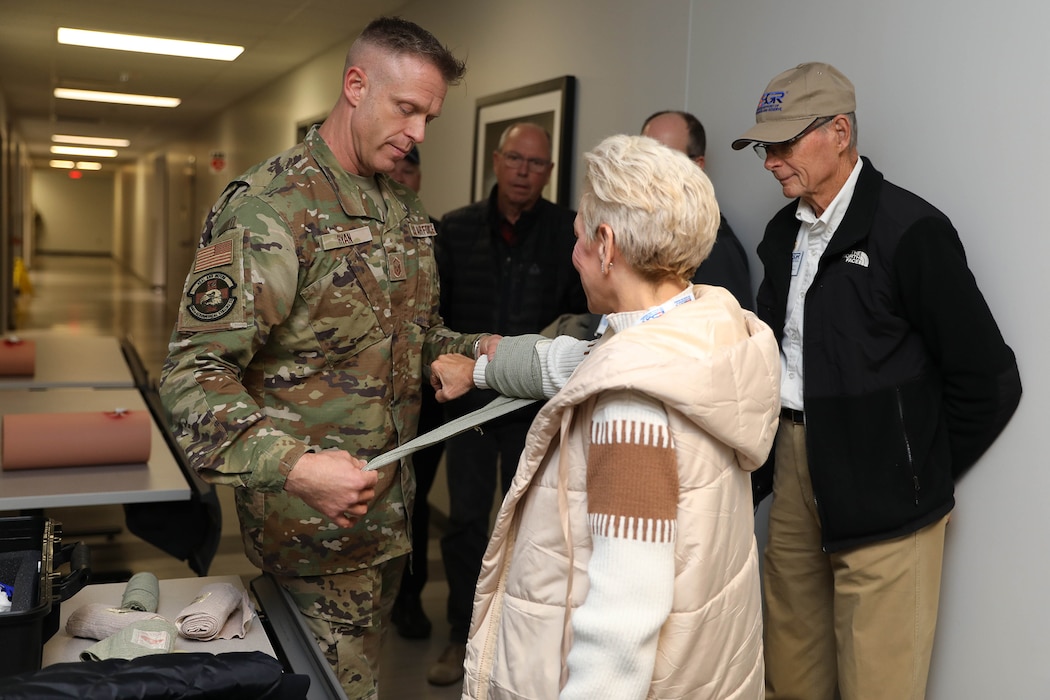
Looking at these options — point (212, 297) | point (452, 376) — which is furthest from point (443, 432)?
point (212, 297)

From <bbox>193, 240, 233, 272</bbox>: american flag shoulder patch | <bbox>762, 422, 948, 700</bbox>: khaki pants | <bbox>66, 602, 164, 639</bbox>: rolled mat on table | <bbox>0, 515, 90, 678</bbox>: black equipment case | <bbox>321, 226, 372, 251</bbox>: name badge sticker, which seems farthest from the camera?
<bbox>762, 422, 948, 700</bbox>: khaki pants

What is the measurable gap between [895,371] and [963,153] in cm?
57

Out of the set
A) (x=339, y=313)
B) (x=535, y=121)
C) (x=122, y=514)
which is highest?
(x=535, y=121)

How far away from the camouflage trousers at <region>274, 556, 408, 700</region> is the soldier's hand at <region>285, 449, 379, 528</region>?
43 centimetres

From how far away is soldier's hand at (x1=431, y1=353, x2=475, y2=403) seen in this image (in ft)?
6.38

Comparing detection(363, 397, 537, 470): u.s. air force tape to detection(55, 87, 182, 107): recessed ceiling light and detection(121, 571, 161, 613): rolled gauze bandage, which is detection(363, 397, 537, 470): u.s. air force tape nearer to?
detection(121, 571, 161, 613): rolled gauze bandage

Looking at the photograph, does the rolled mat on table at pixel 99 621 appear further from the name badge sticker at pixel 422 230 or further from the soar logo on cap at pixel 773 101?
the soar logo on cap at pixel 773 101

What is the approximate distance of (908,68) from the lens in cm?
248

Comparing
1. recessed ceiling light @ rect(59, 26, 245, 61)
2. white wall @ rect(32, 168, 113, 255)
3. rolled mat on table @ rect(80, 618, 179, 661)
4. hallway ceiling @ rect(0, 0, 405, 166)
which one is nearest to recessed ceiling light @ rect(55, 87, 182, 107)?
hallway ceiling @ rect(0, 0, 405, 166)

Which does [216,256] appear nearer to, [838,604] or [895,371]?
[895,371]

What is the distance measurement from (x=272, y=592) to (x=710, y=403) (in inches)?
44.7

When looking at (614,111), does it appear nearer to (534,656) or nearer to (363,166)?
(363,166)

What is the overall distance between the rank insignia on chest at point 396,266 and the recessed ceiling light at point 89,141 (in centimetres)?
1768

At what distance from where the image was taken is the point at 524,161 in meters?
3.67
